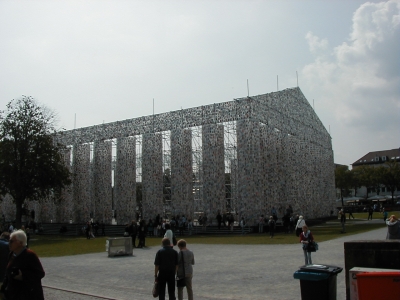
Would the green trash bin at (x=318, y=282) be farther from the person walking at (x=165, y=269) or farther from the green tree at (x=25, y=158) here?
the green tree at (x=25, y=158)

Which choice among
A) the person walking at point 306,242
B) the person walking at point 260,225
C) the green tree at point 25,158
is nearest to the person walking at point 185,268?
the person walking at point 306,242

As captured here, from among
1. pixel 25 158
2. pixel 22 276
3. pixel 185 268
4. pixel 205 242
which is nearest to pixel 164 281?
pixel 185 268

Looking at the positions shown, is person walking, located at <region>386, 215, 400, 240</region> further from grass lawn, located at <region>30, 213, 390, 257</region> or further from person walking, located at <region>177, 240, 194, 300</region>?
grass lawn, located at <region>30, 213, 390, 257</region>

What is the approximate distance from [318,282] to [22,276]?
4354 millimetres

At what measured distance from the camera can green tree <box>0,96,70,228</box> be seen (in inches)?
1497

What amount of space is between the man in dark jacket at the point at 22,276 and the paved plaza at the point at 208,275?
4344mm

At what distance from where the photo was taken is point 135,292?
1044 centimetres

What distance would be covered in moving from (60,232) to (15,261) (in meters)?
34.8

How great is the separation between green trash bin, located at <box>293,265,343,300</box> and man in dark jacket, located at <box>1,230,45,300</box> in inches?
153

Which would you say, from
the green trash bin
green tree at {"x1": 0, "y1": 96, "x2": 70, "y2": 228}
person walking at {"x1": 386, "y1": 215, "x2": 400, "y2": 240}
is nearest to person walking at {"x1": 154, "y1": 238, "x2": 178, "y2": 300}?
the green trash bin

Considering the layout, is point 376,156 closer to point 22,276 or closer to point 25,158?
point 25,158

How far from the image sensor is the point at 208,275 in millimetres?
12562

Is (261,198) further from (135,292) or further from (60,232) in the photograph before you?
(135,292)

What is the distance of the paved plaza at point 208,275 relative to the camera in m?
10.0
